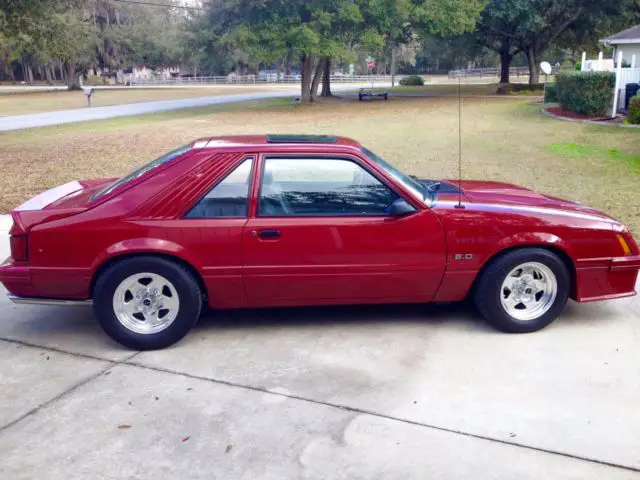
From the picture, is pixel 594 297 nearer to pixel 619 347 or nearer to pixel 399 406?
pixel 619 347

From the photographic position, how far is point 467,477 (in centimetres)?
325

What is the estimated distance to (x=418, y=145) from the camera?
16.4 metres

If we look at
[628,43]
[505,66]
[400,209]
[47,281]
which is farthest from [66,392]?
[505,66]

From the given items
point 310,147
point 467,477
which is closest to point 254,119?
point 310,147

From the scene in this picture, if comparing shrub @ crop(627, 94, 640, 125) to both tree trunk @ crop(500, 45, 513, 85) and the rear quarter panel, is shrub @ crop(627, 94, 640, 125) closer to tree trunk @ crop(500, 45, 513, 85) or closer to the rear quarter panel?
the rear quarter panel

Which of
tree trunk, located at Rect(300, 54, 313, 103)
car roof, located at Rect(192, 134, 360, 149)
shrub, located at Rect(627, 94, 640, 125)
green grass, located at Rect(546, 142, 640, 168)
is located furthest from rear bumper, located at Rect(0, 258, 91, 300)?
tree trunk, located at Rect(300, 54, 313, 103)

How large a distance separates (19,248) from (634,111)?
17.2 m

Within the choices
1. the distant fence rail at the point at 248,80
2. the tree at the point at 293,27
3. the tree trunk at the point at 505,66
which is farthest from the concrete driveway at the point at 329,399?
the distant fence rail at the point at 248,80

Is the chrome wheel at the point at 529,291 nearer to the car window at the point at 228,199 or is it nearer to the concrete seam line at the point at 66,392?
the car window at the point at 228,199

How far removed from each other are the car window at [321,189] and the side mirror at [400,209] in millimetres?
49

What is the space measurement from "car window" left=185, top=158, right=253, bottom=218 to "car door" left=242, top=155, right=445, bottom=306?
0.29 ft

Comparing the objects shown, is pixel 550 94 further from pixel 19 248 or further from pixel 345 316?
pixel 19 248

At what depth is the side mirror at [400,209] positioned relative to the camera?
15.4ft

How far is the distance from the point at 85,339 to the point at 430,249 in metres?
2.65
